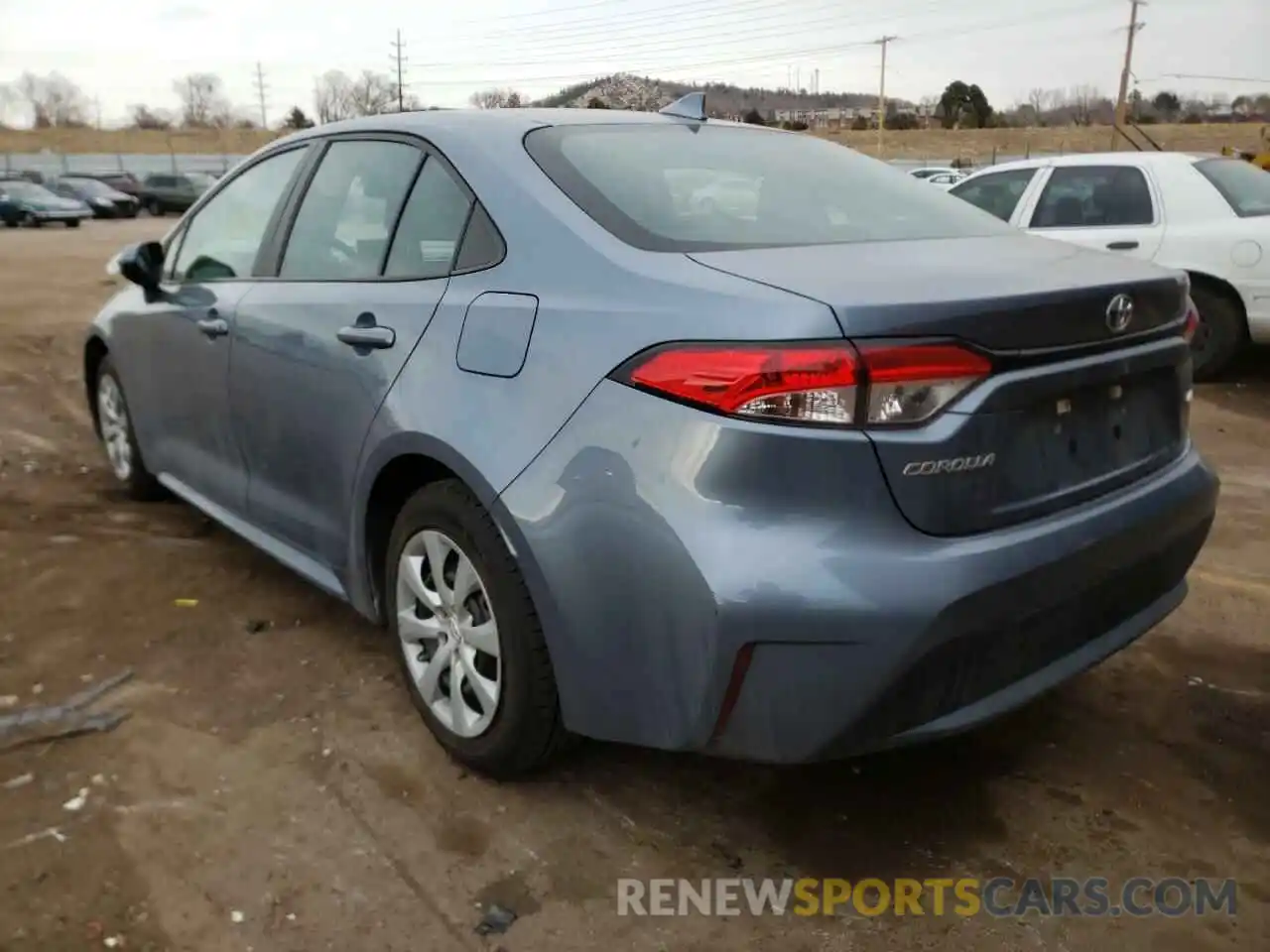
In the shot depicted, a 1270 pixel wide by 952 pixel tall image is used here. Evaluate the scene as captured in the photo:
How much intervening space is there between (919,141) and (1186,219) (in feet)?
190

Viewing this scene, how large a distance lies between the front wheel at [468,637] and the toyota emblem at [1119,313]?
4.55 feet

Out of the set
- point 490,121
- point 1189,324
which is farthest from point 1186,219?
point 490,121

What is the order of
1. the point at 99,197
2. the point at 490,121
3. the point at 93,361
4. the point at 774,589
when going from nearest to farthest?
the point at 774,589 < the point at 490,121 < the point at 93,361 < the point at 99,197

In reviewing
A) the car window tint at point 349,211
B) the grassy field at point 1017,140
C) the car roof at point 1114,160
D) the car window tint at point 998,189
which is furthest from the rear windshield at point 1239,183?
the grassy field at point 1017,140

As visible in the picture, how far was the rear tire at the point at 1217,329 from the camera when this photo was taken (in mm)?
7227

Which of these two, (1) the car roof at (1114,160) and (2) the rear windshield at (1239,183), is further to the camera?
(1) the car roof at (1114,160)

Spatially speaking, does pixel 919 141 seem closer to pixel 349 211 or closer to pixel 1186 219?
pixel 1186 219

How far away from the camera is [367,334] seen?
2.84 meters

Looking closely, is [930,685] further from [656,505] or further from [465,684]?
[465,684]

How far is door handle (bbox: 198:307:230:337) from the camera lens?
11.7 ft

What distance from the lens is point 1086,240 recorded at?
761 centimetres

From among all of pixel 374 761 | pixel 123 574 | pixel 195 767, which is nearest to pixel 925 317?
pixel 374 761

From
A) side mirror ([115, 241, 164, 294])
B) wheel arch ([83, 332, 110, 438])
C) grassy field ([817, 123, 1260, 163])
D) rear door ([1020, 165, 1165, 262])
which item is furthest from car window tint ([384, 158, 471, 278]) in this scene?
grassy field ([817, 123, 1260, 163])

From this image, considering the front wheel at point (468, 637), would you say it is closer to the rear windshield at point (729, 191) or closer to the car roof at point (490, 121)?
the rear windshield at point (729, 191)
